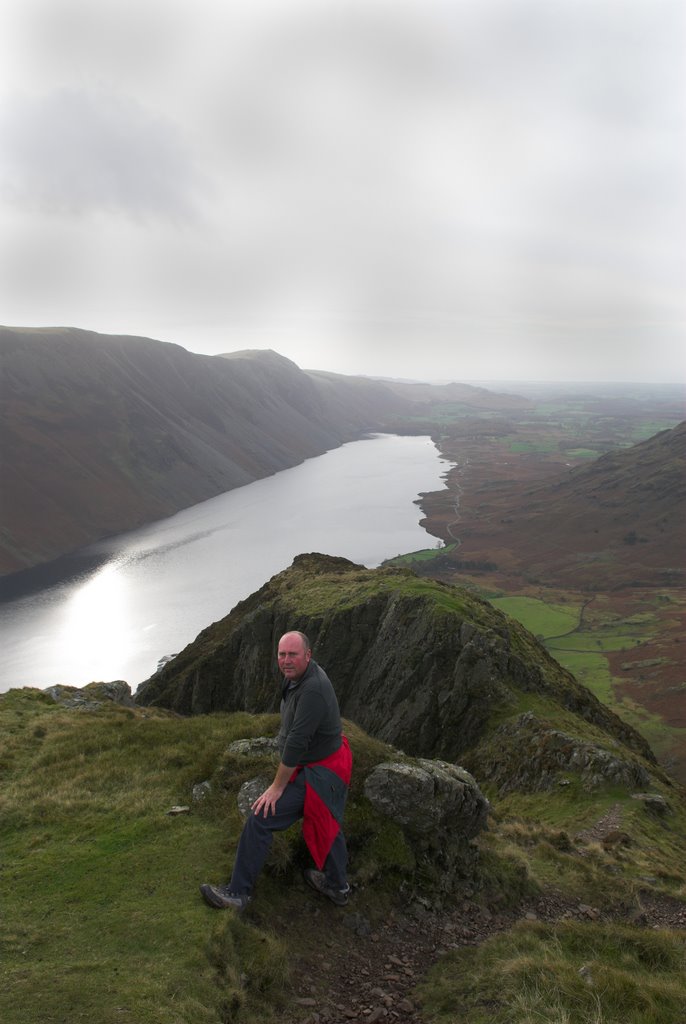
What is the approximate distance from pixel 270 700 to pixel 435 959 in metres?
21.0

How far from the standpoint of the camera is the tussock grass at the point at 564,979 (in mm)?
6309

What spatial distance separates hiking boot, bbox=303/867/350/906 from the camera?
852 centimetres

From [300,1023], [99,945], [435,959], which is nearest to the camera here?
[300,1023]

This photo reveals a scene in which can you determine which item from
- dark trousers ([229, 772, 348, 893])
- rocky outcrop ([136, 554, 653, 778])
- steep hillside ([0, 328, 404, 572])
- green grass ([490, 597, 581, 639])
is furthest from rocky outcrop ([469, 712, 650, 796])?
steep hillside ([0, 328, 404, 572])

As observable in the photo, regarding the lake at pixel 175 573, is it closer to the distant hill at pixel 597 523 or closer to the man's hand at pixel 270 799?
the distant hill at pixel 597 523

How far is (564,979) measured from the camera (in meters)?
6.77

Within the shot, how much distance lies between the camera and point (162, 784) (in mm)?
11125

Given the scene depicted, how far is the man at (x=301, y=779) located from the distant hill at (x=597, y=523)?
365ft

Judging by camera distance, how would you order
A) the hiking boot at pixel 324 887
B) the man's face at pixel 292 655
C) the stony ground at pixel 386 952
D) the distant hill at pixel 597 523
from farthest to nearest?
1. the distant hill at pixel 597 523
2. the hiking boot at pixel 324 887
3. the man's face at pixel 292 655
4. the stony ground at pixel 386 952

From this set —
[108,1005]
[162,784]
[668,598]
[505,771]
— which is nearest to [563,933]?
[108,1005]

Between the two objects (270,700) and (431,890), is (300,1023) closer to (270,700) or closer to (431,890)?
(431,890)

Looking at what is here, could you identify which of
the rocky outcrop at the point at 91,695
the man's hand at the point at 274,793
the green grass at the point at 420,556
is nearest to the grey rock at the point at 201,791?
the man's hand at the point at 274,793

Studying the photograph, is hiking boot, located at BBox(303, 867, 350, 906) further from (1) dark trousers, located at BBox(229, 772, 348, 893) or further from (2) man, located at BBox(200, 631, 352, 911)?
(1) dark trousers, located at BBox(229, 772, 348, 893)

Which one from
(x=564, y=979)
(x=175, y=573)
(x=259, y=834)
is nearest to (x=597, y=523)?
(x=175, y=573)
